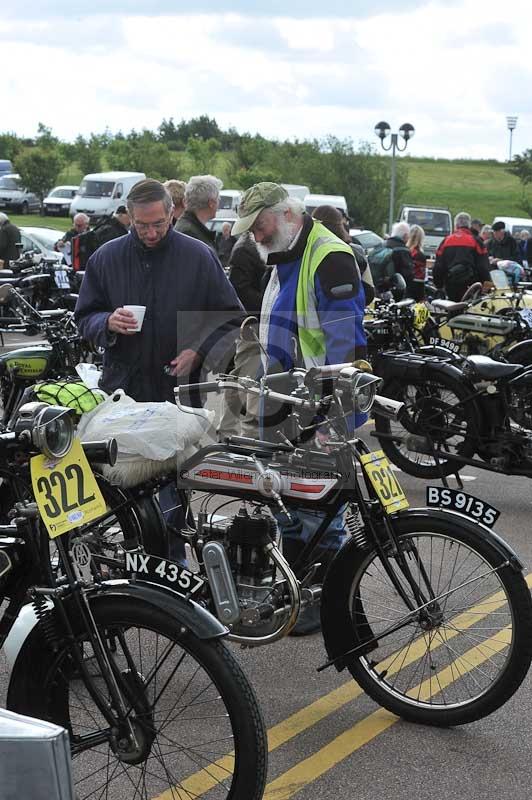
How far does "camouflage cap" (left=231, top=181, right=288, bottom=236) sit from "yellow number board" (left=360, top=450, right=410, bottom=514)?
138 cm

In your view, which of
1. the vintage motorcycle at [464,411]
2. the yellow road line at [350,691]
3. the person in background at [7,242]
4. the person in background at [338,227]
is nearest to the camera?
the yellow road line at [350,691]

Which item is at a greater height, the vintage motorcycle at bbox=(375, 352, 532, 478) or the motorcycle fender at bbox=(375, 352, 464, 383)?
the motorcycle fender at bbox=(375, 352, 464, 383)

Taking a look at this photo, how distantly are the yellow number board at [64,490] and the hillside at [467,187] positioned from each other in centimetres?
5710

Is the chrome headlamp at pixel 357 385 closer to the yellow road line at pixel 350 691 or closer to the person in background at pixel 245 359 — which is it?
the person in background at pixel 245 359

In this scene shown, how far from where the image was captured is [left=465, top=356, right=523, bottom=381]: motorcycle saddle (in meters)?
7.29

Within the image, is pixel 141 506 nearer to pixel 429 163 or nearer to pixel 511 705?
pixel 511 705

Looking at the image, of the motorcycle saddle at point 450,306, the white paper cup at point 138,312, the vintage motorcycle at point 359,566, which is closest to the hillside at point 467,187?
the motorcycle saddle at point 450,306

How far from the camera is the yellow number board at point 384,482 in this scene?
3.93m

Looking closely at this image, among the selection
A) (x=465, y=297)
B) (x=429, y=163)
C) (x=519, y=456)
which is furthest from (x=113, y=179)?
(x=429, y=163)

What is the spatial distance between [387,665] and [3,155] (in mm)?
67552

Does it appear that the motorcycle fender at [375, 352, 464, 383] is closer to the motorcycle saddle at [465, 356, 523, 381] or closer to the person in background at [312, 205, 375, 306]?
the motorcycle saddle at [465, 356, 523, 381]

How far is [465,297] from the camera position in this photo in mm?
13641

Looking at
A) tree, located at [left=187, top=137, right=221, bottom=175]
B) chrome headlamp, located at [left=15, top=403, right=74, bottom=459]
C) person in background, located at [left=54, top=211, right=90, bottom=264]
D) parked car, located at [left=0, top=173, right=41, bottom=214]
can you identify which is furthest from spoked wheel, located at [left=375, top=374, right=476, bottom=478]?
tree, located at [left=187, top=137, right=221, bottom=175]

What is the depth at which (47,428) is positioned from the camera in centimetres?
281
